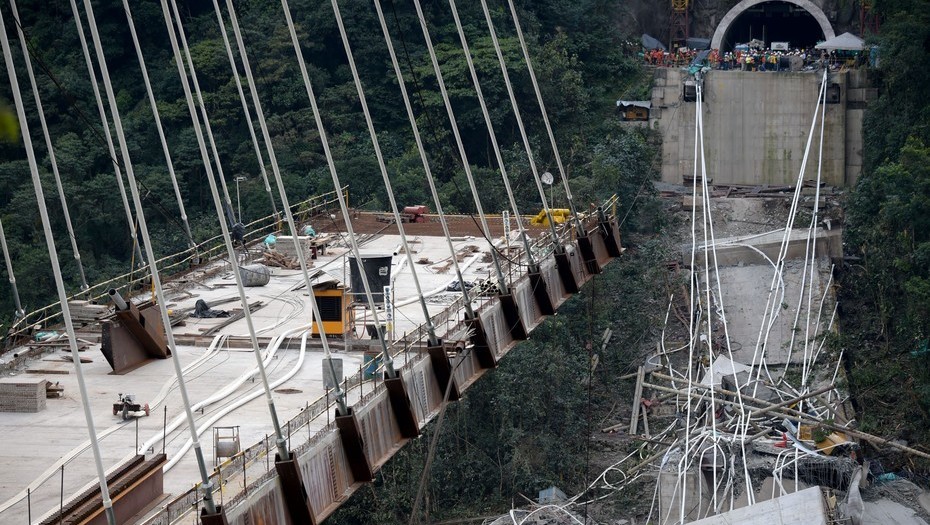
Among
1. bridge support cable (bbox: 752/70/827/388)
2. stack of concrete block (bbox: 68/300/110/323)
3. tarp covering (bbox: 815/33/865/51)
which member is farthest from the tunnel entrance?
stack of concrete block (bbox: 68/300/110/323)

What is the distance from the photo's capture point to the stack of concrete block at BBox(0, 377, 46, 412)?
25.8 m

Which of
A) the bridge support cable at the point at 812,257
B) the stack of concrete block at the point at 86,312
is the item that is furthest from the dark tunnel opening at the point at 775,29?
the stack of concrete block at the point at 86,312

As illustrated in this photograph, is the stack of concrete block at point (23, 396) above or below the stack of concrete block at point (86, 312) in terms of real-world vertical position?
above

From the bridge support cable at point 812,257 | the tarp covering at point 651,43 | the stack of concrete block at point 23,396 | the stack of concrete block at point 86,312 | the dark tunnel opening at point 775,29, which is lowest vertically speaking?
the bridge support cable at point 812,257

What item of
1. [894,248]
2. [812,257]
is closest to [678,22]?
[812,257]

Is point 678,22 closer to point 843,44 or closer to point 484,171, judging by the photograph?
point 843,44

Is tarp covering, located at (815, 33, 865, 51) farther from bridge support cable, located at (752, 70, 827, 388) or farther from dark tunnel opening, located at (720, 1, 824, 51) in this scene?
dark tunnel opening, located at (720, 1, 824, 51)

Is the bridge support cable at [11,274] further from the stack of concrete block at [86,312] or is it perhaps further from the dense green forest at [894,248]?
the dense green forest at [894,248]

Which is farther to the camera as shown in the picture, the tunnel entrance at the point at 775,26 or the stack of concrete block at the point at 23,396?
the tunnel entrance at the point at 775,26

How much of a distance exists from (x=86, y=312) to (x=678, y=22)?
4177 cm

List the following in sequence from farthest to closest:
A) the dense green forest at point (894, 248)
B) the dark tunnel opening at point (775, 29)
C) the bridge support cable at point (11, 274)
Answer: the dark tunnel opening at point (775, 29), the dense green forest at point (894, 248), the bridge support cable at point (11, 274)

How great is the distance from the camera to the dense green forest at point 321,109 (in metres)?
57.1

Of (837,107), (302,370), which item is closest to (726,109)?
(837,107)

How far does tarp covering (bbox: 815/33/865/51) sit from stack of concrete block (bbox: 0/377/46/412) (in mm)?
42201
